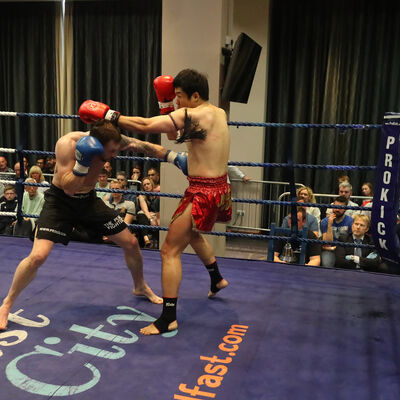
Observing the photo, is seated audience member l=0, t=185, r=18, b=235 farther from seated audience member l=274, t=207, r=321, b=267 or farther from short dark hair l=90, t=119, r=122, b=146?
short dark hair l=90, t=119, r=122, b=146

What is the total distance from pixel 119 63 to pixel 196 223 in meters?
5.16

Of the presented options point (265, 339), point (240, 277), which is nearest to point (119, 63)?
point (240, 277)

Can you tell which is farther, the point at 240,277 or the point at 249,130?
the point at 249,130

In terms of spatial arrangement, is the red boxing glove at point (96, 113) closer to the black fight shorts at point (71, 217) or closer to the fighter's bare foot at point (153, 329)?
the black fight shorts at point (71, 217)

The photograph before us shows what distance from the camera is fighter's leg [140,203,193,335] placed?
1966 mm

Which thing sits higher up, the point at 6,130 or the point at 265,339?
the point at 6,130

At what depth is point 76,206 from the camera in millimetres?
2076

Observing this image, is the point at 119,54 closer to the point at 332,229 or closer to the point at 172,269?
the point at 332,229

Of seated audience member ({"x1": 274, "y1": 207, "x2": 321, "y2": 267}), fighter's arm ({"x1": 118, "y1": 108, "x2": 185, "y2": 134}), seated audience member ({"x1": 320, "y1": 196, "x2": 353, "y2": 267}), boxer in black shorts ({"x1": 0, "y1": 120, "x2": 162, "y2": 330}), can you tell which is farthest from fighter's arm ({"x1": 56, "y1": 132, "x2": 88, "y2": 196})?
seated audience member ({"x1": 320, "y1": 196, "x2": 353, "y2": 267})

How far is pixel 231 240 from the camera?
239 inches

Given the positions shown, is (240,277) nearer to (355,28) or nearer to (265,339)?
(265,339)

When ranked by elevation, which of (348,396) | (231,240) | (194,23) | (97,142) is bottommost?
(231,240)

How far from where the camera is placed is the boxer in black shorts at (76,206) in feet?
6.12

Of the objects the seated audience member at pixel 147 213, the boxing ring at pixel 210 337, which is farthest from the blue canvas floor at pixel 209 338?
the seated audience member at pixel 147 213
